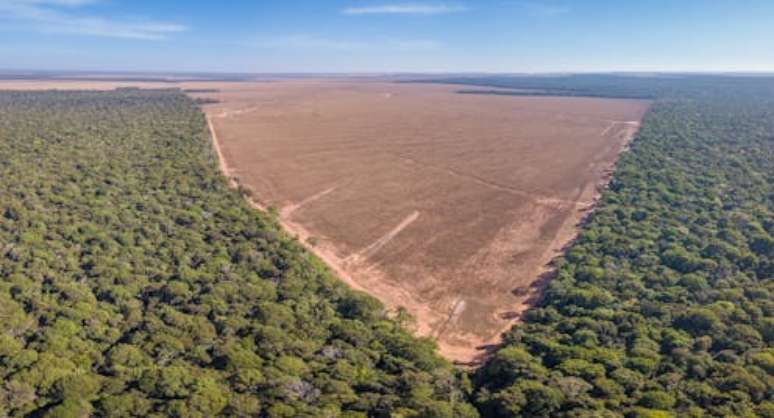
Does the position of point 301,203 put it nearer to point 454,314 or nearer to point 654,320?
point 454,314

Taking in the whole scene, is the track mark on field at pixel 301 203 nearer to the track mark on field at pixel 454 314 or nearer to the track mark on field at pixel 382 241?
the track mark on field at pixel 382 241

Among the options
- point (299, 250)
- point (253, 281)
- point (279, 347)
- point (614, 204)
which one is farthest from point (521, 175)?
point (279, 347)

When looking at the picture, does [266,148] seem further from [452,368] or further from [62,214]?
[452,368]

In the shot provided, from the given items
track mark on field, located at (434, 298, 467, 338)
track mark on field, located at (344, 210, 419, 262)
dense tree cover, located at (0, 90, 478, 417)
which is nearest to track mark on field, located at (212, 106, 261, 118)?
dense tree cover, located at (0, 90, 478, 417)

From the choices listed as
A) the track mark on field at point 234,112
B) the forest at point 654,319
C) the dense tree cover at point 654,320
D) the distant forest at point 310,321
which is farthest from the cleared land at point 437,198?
the track mark on field at point 234,112

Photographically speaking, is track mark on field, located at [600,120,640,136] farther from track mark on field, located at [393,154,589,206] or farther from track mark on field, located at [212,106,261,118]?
track mark on field, located at [212,106,261,118]

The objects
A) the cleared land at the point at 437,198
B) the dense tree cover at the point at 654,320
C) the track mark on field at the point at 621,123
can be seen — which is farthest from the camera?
the track mark on field at the point at 621,123
